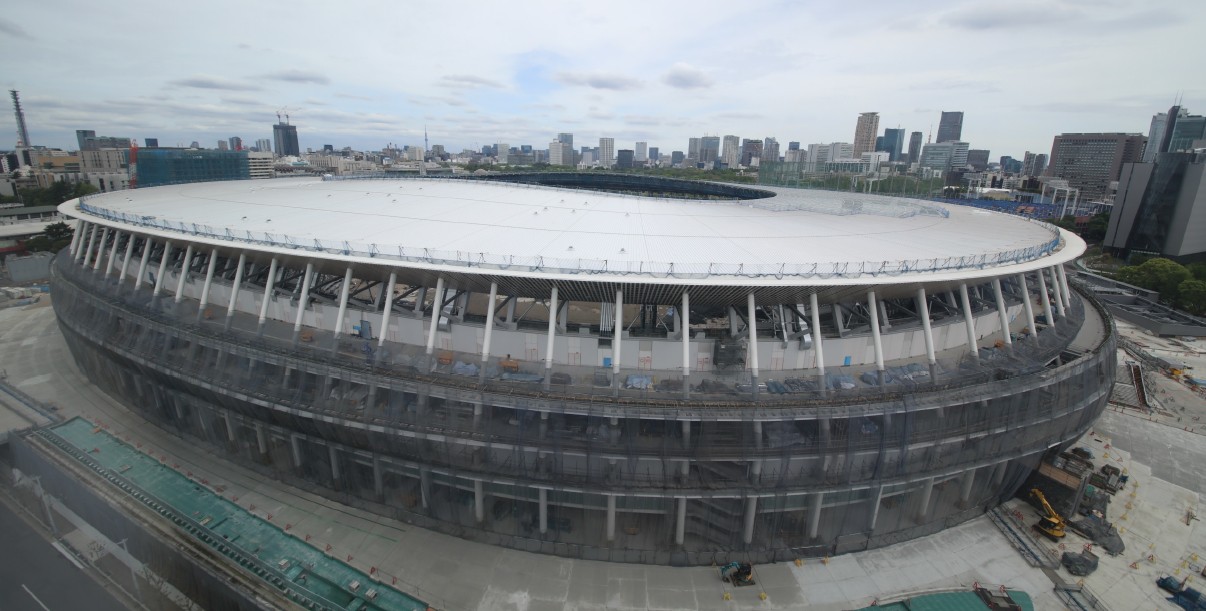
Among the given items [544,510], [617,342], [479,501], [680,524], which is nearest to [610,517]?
[544,510]

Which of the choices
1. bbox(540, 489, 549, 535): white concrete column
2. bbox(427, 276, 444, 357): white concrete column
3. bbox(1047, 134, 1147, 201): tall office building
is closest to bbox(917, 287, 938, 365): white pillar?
bbox(540, 489, 549, 535): white concrete column

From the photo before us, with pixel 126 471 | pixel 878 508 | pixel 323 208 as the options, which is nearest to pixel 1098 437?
pixel 878 508

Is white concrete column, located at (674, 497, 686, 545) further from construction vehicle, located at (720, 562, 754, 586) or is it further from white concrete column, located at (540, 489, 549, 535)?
white concrete column, located at (540, 489, 549, 535)

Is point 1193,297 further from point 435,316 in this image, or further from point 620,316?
point 435,316

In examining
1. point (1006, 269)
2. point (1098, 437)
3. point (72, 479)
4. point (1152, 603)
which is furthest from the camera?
point (1098, 437)

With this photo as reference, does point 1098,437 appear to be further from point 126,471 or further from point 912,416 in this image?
point 126,471

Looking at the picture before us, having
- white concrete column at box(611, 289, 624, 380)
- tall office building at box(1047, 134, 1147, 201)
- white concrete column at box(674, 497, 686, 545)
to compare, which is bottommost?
white concrete column at box(674, 497, 686, 545)
